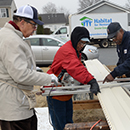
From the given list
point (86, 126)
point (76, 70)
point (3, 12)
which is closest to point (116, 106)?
point (86, 126)

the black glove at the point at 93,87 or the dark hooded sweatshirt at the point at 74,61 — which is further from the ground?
the dark hooded sweatshirt at the point at 74,61

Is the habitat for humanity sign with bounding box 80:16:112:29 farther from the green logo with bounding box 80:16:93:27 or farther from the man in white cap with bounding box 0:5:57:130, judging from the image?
the man in white cap with bounding box 0:5:57:130

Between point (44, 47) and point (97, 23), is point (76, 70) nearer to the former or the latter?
point (44, 47)

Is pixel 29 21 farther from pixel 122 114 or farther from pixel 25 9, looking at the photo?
pixel 122 114

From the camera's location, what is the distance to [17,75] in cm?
161

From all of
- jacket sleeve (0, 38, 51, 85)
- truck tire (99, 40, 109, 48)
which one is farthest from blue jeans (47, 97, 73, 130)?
truck tire (99, 40, 109, 48)

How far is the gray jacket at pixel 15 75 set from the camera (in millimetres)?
1574

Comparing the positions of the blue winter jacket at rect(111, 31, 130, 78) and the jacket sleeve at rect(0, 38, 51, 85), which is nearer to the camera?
the jacket sleeve at rect(0, 38, 51, 85)

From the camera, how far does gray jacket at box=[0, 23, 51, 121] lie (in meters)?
1.57

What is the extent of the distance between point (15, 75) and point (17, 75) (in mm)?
20

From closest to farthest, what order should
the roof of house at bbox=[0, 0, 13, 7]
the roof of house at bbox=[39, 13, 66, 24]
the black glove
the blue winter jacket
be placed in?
the black glove, the blue winter jacket, the roof of house at bbox=[0, 0, 13, 7], the roof of house at bbox=[39, 13, 66, 24]

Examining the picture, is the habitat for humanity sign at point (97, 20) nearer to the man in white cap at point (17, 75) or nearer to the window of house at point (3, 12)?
the man in white cap at point (17, 75)

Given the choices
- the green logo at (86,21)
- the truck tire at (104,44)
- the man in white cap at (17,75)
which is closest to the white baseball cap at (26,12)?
the man in white cap at (17,75)

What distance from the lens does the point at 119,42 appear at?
291cm
